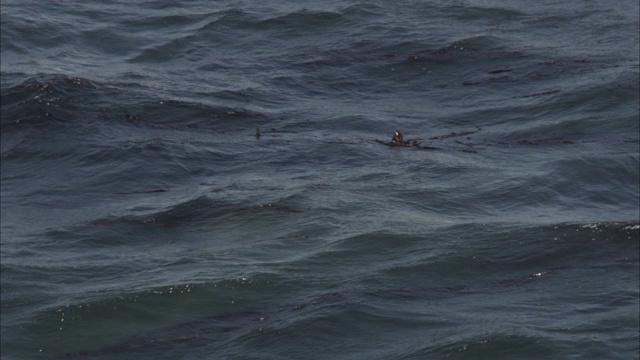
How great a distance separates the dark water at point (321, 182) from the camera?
39.8ft

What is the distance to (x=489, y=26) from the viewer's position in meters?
21.0

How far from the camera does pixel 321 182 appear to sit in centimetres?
1550

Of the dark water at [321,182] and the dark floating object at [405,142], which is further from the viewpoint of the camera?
the dark floating object at [405,142]

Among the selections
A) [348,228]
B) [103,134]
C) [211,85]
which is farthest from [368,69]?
[348,228]

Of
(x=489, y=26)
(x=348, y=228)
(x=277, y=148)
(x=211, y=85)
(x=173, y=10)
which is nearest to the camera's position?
(x=348, y=228)

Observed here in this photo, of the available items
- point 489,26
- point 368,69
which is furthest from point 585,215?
point 489,26

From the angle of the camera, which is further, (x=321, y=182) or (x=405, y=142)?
(x=405, y=142)

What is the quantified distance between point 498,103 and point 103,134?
494 centimetres

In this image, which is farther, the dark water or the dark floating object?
the dark floating object

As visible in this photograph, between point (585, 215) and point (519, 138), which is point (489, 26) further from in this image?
point (585, 215)

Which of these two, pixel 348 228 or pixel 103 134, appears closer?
pixel 348 228

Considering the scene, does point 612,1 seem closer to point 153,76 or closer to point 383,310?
point 153,76

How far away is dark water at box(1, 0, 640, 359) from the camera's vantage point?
12125 mm

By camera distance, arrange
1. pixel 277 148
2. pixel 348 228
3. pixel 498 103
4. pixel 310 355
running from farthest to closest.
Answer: pixel 498 103
pixel 277 148
pixel 348 228
pixel 310 355
